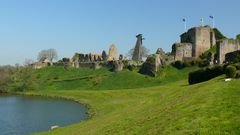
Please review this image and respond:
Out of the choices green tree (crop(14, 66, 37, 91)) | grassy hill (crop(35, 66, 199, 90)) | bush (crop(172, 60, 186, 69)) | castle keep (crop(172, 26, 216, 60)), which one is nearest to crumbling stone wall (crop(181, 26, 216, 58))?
castle keep (crop(172, 26, 216, 60))

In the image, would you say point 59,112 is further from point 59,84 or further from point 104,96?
point 59,84

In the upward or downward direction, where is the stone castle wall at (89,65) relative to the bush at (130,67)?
upward

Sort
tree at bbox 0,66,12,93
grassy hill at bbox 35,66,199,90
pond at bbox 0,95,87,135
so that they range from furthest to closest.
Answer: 1. tree at bbox 0,66,12,93
2. grassy hill at bbox 35,66,199,90
3. pond at bbox 0,95,87,135

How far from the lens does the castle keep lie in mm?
107250

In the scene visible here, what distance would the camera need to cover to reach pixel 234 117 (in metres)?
21.4

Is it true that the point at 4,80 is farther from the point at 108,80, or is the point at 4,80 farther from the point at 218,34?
the point at 218,34

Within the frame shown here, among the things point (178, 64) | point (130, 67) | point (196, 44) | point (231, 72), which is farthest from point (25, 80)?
point (231, 72)

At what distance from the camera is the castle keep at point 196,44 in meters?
107

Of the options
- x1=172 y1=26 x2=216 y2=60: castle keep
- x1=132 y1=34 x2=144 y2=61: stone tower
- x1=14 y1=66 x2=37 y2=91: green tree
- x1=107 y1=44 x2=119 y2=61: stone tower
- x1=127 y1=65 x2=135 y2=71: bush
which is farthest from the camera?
x1=107 y1=44 x2=119 y2=61: stone tower

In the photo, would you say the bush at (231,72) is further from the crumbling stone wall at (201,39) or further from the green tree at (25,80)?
the green tree at (25,80)

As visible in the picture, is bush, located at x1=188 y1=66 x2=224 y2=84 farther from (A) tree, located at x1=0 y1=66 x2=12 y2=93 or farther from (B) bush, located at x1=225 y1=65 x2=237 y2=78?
(A) tree, located at x1=0 y1=66 x2=12 y2=93

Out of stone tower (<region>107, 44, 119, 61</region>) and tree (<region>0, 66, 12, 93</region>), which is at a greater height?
stone tower (<region>107, 44, 119, 61</region>)

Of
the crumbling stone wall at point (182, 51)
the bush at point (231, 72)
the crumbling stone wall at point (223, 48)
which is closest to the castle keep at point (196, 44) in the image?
the crumbling stone wall at point (182, 51)

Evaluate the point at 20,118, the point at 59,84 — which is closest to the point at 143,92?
the point at 20,118
